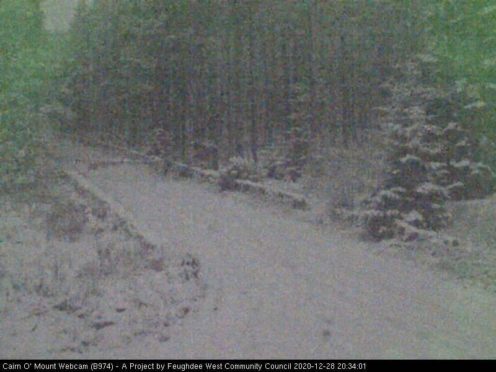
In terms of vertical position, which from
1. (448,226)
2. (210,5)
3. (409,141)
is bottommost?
(448,226)

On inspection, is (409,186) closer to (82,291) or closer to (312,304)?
(312,304)

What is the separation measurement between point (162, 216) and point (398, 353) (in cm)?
1191

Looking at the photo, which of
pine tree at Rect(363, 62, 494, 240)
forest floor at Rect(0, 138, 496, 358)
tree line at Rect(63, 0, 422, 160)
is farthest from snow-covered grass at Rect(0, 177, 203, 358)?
tree line at Rect(63, 0, 422, 160)

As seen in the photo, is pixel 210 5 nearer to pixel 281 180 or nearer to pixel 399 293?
pixel 281 180

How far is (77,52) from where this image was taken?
155 ft

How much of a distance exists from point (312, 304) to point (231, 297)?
149cm

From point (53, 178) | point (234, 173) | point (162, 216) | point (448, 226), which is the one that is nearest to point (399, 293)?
point (448, 226)

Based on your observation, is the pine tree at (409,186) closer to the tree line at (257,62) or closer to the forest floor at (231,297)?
the forest floor at (231,297)

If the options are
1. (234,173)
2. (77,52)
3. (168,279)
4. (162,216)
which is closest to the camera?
(168,279)
